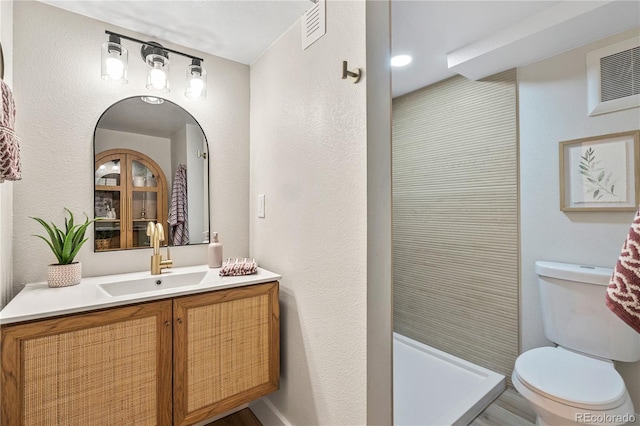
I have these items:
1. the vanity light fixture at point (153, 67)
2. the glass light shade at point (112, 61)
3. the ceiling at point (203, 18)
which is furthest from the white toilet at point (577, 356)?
the glass light shade at point (112, 61)

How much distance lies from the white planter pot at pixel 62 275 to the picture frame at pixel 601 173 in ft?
8.66

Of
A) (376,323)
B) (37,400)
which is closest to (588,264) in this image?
(376,323)

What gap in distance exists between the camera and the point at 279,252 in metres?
1.62

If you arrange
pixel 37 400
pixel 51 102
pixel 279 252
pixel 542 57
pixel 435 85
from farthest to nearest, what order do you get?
pixel 435 85 < pixel 542 57 < pixel 279 252 < pixel 51 102 < pixel 37 400

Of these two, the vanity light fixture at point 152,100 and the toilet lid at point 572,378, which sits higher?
the vanity light fixture at point 152,100

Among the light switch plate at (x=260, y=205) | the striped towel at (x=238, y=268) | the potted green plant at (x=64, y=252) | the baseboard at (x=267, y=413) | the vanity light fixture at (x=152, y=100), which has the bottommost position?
the baseboard at (x=267, y=413)

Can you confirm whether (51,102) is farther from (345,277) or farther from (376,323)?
(376,323)

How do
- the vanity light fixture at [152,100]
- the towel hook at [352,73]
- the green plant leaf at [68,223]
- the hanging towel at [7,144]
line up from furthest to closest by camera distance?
1. the vanity light fixture at [152,100]
2. the green plant leaf at [68,223]
3. the towel hook at [352,73]
4. the hanging towel at [7,144]

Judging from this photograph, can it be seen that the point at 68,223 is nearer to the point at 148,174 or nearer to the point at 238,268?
the point at 148,174

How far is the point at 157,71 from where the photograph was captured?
153cm

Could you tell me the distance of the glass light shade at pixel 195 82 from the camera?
162cm

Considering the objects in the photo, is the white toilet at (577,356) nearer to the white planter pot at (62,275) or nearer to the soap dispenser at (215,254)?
the soap dispenser at (215,254)

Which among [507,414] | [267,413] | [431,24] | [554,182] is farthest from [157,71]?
[507,414]

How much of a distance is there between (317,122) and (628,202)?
5.69 feet
